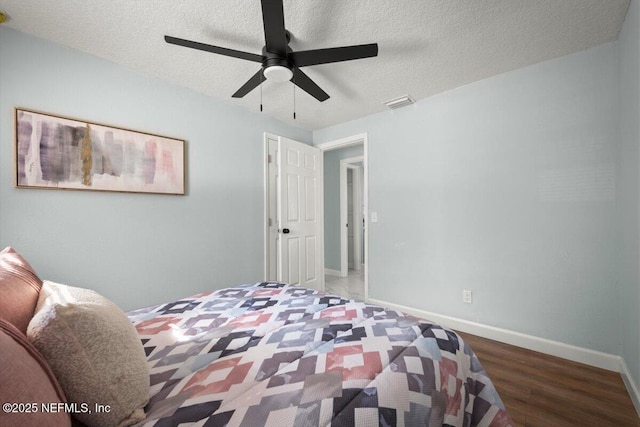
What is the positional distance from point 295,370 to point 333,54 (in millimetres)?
1656

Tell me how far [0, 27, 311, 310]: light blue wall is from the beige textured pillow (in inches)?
68.7

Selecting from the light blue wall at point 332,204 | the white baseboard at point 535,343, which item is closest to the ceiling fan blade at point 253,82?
the white baseboard at point 535,343

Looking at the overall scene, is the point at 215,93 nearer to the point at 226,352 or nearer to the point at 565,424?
the point at 226,352

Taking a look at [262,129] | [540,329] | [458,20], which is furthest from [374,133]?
[540,329]

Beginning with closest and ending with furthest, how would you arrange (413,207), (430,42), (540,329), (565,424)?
(565,424), (430,42), (540,329), (413,207)

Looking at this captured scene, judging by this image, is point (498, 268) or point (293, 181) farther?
point (293, 181)

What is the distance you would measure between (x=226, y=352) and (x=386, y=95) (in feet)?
9.10

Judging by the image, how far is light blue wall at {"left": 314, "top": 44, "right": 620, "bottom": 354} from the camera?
205 centimetres

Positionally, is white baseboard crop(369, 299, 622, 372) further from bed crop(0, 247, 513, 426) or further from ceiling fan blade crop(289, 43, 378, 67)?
ceiling fan blade crop(289, 43, 378, 67)

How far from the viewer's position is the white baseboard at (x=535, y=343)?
200cm

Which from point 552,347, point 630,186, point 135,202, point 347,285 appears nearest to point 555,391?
point 552,347

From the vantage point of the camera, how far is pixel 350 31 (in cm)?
188

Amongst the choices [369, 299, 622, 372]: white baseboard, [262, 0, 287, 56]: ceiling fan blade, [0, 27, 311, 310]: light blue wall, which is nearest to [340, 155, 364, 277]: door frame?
[0, 27, 311, 310]: light blue wall

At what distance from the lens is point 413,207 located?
309cm
